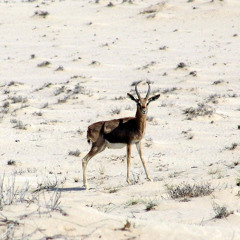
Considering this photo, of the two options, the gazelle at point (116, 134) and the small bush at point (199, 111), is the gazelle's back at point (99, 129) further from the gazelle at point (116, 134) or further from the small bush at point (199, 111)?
the small bush at point (199, 111)

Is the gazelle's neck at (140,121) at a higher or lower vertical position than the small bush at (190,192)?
higher

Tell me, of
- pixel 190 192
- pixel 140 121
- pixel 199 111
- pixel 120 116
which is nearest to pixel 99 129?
pixel 140 121

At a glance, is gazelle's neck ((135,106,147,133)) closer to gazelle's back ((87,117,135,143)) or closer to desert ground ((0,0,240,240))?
gazelle's back ((87,117,135,143))

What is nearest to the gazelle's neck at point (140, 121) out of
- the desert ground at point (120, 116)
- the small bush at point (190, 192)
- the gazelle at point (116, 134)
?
the gazelle at point (116, 134)

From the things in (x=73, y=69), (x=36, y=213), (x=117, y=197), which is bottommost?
(x=73, y=69)

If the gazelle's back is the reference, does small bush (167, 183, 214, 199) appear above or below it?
below

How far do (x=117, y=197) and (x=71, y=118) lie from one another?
9.10m

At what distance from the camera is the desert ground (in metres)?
5.07

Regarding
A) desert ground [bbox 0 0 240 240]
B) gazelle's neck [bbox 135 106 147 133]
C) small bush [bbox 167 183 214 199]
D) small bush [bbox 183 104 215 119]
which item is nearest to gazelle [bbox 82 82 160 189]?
gazelle's neck [bbox 135 106 147 133]

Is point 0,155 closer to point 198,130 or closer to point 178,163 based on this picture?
point 178,163

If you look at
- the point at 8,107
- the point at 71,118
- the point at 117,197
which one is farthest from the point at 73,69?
Result: the point at 117,197

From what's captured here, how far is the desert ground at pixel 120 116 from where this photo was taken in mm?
5074

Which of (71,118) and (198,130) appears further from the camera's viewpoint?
(71,118)

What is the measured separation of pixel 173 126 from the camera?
15.5m
